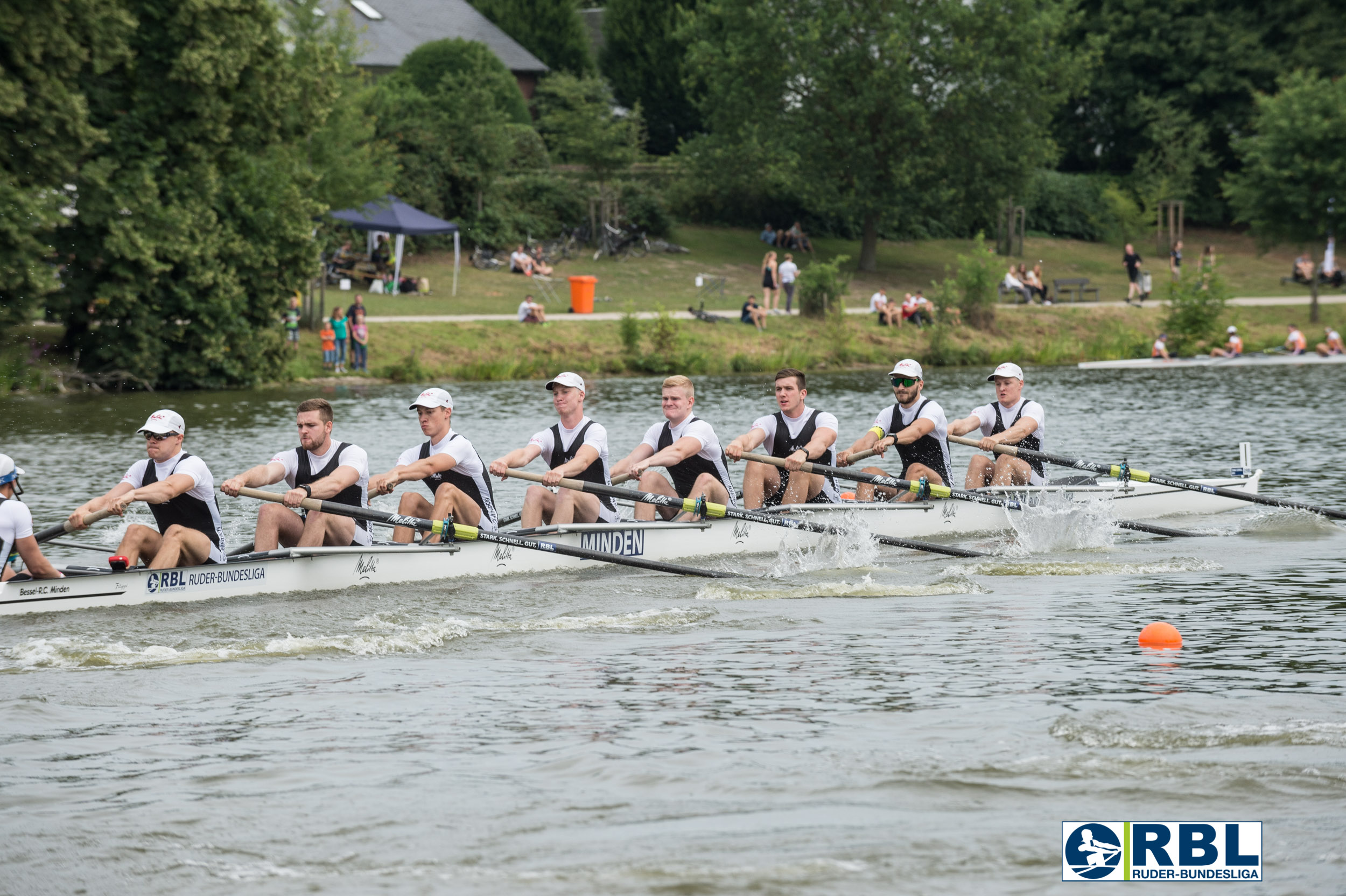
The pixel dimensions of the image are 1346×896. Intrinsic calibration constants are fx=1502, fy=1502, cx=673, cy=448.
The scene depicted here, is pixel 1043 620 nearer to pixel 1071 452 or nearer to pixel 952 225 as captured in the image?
pixel 1071 452

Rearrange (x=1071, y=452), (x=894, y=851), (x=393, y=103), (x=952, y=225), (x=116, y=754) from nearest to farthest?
1. (x=894, y=851)
2. (x=116, y=754)
3. (x=1071, y=452)
4. (x=393, y=103)
5. (x=952, y=225)

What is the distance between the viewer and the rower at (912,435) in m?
14.4

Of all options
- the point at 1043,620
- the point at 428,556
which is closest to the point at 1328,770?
the point at 1043,620

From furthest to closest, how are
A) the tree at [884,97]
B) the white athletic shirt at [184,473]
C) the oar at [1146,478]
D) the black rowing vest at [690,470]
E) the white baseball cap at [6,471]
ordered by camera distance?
the tree at [884,97]
the oar at [1146,478]
the black rowing vest at [690,470]
the white athletic shirt at [184,473]
the white baseball cap at [6,471]

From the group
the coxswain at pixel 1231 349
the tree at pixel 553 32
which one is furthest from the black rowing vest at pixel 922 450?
the tree at pixel 553 32

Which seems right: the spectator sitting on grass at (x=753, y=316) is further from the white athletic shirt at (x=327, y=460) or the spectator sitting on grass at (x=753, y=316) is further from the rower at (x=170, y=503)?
the rower at (x=170, y=503)

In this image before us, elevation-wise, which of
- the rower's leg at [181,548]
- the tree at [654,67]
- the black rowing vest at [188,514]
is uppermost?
the tree at [654,67]

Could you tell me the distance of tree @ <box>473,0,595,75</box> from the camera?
6994cm

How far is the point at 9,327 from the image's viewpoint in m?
29.3

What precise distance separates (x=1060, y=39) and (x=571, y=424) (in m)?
59.8

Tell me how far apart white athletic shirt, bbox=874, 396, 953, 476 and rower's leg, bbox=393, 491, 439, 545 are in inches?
179

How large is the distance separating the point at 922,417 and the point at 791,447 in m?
1.45

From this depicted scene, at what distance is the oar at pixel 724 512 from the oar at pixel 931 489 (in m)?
0.48

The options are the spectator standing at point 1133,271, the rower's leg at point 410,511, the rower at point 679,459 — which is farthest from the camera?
the spectator standing at point 1133,271
